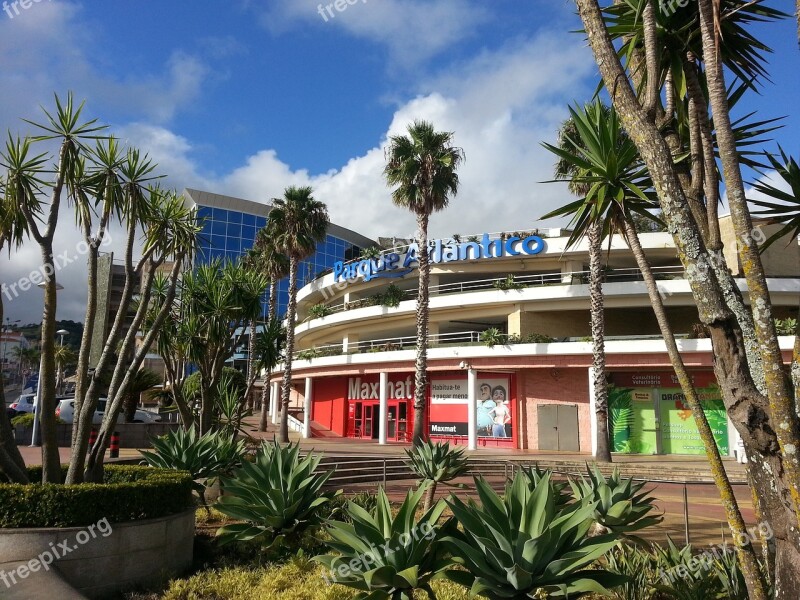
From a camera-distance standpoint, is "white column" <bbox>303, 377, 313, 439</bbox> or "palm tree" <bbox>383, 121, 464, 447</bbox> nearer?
"palm tree" <bbox>383, 121, 464, 447</bbox>

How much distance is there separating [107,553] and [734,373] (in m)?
6.81

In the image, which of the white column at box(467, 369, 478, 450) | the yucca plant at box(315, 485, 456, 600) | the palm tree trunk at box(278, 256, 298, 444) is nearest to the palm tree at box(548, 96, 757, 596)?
the yucca plant at box(315, 485, 456, 600)

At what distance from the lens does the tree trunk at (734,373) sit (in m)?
4.58

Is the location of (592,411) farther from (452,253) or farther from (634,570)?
(634,570)

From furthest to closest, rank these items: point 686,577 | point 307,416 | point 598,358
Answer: point 307,416, point 598,358, point 686,577

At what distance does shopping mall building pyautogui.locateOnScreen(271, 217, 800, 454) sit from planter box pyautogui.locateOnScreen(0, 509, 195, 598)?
2029 cm

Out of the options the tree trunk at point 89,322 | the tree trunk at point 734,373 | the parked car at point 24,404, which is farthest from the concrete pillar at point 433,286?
the tree trunk at point 734,373

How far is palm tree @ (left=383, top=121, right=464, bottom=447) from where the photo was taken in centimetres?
2625

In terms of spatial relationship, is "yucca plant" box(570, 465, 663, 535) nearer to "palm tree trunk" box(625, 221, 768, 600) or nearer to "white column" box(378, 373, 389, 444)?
"palm tree trunk" box(625, 221, 768, 600)

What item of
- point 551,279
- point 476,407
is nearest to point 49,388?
point 476,407

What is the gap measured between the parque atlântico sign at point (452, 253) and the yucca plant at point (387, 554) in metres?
24.6

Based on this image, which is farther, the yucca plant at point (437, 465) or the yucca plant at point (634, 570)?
the yucca plant at point (437, 465)

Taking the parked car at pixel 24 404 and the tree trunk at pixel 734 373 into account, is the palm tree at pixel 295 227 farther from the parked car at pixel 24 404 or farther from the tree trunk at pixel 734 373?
the tree trunk at pixel 734 373

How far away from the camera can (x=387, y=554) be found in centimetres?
498
